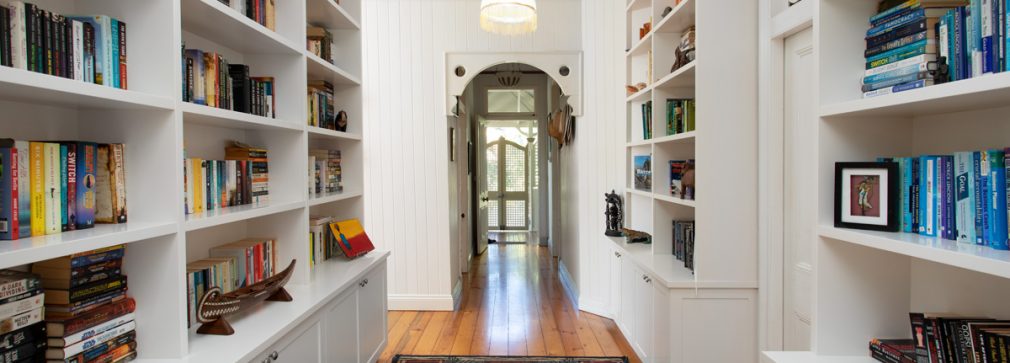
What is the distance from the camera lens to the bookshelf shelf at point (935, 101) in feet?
3.48

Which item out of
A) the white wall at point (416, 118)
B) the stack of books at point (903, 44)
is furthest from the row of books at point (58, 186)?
the white wall at point (416, 118)

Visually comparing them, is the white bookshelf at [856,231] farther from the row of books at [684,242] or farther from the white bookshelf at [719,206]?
the row of books at [684,242]

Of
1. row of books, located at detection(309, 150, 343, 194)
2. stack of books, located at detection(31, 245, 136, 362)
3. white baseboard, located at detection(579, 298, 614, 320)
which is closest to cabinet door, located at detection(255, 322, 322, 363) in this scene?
stack of books, located at detection(31, 245, 136, 362)

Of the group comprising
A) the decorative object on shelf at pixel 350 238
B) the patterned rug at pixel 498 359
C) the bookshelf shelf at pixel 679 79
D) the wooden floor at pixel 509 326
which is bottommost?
the patterned rug at pixel 498 359

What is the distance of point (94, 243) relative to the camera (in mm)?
1189

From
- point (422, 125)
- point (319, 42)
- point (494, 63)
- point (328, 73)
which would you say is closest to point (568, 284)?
point (422, 125)

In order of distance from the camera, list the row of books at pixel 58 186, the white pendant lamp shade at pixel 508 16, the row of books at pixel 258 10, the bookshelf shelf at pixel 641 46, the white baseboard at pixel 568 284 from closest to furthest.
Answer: the row of books at pixel 58 186
the row of books at pixel 258 10
the bookshelf shelf at pixel 641 46
the white pendant lamp shade at pixel 508 16
the white baseboard at pixel 568 284

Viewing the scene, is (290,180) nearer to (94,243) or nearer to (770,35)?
(94,243)

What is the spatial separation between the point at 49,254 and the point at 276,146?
4.18 feet

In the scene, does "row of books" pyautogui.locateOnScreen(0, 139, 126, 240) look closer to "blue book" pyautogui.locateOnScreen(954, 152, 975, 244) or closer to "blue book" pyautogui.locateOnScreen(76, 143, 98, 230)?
"blue book" pyautogui.locateOnScreen(76, 143, 98, 230)

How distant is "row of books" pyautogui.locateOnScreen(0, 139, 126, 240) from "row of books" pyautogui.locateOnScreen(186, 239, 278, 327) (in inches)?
17.2

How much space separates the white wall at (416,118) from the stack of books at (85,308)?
122 inches

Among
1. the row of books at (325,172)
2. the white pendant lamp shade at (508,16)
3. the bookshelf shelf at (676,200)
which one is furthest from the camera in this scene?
the white pendant lamp shade at (508,16)

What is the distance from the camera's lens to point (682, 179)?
9.09 ft
